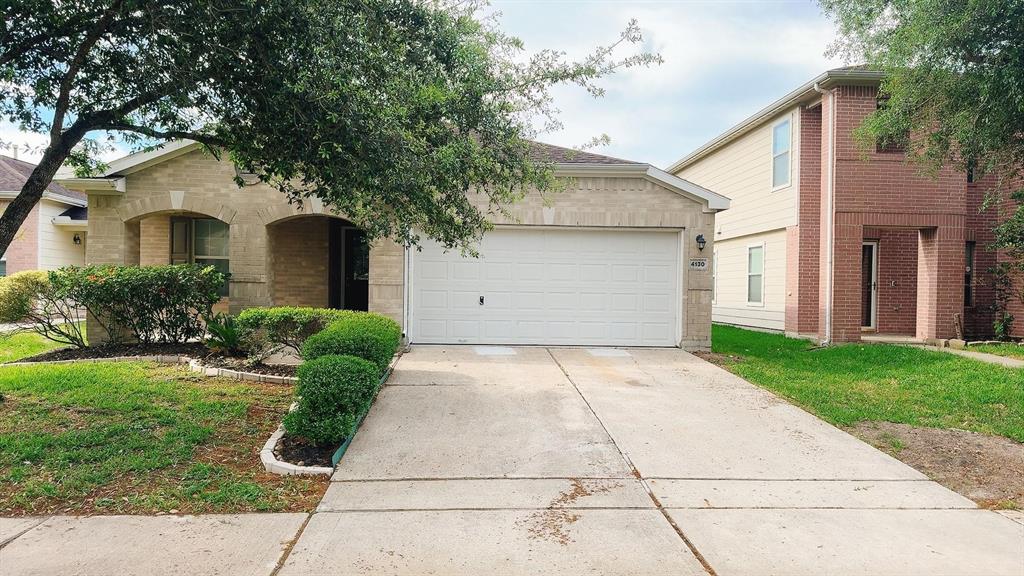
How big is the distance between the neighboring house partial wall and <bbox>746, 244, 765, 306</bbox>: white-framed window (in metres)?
20.3

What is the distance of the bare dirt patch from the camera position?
15.7 ft

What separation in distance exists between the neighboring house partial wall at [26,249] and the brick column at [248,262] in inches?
425

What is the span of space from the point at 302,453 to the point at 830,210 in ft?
40.2

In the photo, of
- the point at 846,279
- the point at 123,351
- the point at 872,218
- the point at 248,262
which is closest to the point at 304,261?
the point at 248,262

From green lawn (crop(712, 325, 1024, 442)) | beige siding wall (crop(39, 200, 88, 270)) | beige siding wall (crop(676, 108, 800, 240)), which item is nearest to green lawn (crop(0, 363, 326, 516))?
green lawn (crop(712, 325, 1024, 442))

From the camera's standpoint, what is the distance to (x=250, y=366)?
8914 millimetres

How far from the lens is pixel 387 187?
20.4ft

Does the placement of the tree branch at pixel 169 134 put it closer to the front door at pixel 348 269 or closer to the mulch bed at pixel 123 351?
the mulch bed at pixel 123 351

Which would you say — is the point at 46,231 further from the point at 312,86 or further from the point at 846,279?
the point at 846,279

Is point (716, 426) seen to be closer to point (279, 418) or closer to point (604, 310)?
point (279, 418)

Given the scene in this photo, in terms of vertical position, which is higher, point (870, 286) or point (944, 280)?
point (944, 280)

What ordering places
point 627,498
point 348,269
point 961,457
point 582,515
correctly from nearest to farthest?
point 582,515
point 627,498
point 961,457
point 348,269

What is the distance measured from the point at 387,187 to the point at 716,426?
4.29 meters

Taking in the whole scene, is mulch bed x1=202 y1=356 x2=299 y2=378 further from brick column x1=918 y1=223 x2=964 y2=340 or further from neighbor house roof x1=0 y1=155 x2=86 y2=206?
brick column x1=918 y1=223 x2=964 y2=340
